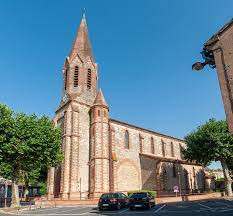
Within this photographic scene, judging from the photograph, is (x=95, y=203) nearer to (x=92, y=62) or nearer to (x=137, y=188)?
(x=137, y=188)

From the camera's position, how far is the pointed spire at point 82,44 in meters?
46.8

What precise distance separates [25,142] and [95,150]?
12.1 metres

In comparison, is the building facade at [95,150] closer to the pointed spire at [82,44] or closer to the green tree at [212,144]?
the pointed spire at [82,44]

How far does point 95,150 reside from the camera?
37438 millimetres

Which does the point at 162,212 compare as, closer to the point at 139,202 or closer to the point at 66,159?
the point at 139,202

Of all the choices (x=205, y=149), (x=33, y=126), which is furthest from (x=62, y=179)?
(x=205, y=149)

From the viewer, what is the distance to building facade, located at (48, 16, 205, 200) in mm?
36219

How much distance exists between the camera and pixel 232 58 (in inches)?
584

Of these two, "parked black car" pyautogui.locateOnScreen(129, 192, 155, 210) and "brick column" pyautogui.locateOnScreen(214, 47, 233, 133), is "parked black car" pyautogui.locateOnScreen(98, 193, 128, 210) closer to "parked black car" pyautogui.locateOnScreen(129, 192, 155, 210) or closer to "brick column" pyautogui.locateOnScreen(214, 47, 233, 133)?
"parked black car" pyautogui.locateOnScreen(129, 192, 155, 210)

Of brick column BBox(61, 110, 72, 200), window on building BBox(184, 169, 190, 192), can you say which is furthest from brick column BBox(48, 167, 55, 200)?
window on building BBox(184, 169, 190, 192)

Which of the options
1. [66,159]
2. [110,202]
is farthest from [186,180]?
[110,202]

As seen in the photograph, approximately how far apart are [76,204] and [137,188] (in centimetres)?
1477

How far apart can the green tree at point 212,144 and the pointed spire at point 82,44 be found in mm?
23583

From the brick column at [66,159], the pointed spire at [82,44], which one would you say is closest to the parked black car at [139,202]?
the brick column at [66,159]
